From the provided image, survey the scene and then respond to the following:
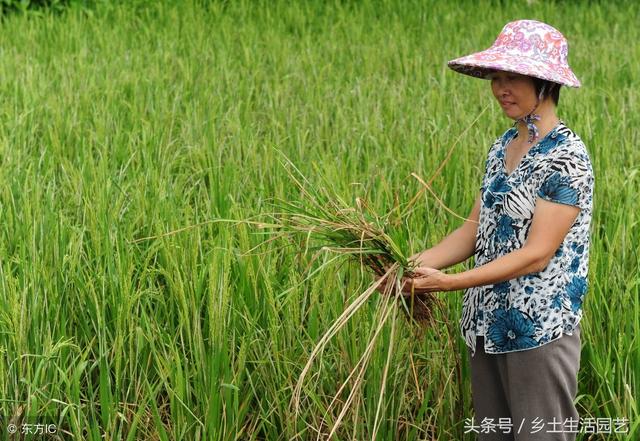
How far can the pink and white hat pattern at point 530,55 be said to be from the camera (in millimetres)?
1616

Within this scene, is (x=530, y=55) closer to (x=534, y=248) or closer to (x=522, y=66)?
(x=522, y=66)

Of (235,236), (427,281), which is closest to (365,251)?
(427,281)

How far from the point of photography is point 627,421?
191 cm

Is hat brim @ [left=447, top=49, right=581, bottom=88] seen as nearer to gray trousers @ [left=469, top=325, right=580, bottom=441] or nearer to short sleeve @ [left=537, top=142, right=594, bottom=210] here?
short sleeve @ [left=537, top=142, right=594, bottom=210]

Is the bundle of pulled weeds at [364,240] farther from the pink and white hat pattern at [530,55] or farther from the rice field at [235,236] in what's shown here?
the pink and white hat pattern at [530,55]

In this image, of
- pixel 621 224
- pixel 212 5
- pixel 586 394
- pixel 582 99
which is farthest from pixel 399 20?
pixel 586 394

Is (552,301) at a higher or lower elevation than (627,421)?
higher

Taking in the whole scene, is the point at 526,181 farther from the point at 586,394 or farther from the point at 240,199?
the point at 240,199

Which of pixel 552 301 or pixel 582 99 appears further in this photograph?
pixel 582 99

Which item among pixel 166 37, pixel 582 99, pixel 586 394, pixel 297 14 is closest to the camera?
pixel 586 394

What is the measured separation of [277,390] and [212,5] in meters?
5.11

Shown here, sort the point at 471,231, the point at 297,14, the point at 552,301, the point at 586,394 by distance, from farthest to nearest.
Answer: the point at 297,14 → the point at 586,394 → the point at 471,231 → the point at 552,301

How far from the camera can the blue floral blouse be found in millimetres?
1607

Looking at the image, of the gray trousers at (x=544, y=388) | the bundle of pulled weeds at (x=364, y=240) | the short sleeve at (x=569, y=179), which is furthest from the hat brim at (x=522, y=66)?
the gray trousers at (x=544, y=388)
